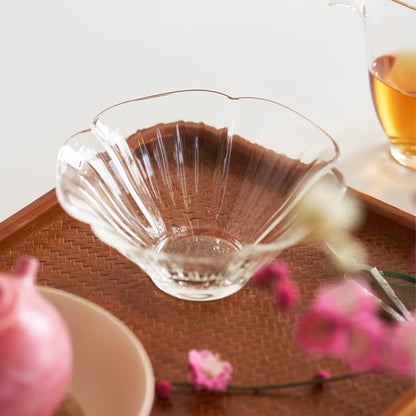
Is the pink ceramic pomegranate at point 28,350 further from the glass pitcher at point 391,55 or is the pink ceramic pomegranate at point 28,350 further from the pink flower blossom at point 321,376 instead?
the glass pitcher at point 391,55

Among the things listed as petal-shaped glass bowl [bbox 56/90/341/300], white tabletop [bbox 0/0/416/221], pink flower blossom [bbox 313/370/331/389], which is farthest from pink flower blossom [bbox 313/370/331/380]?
white tabletop [bbox 0/0/416/221]

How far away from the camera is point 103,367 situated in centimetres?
67

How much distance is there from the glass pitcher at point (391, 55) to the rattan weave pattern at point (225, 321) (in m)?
0.23

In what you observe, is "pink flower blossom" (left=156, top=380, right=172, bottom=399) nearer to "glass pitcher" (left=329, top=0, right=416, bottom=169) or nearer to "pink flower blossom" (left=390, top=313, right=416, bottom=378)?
"pink flower blossom" (left=390, top=313, right=416, bottom=378)

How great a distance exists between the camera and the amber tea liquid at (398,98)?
106cm

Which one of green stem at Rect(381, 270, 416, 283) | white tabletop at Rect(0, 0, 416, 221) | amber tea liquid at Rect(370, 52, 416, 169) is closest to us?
green stem at Rect(381, 270, 416, 283)

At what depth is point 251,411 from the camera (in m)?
0.70

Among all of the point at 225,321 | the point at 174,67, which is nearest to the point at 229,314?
the point at 225,321

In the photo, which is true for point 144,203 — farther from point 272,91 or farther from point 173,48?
point 173,48

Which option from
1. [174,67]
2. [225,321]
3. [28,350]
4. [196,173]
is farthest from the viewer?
[174,67]

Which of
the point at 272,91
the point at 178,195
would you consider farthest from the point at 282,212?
the point at 272,91

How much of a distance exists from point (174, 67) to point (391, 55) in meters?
0.45

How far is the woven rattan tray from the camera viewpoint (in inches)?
28.1

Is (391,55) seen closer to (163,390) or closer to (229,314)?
(229,314)
